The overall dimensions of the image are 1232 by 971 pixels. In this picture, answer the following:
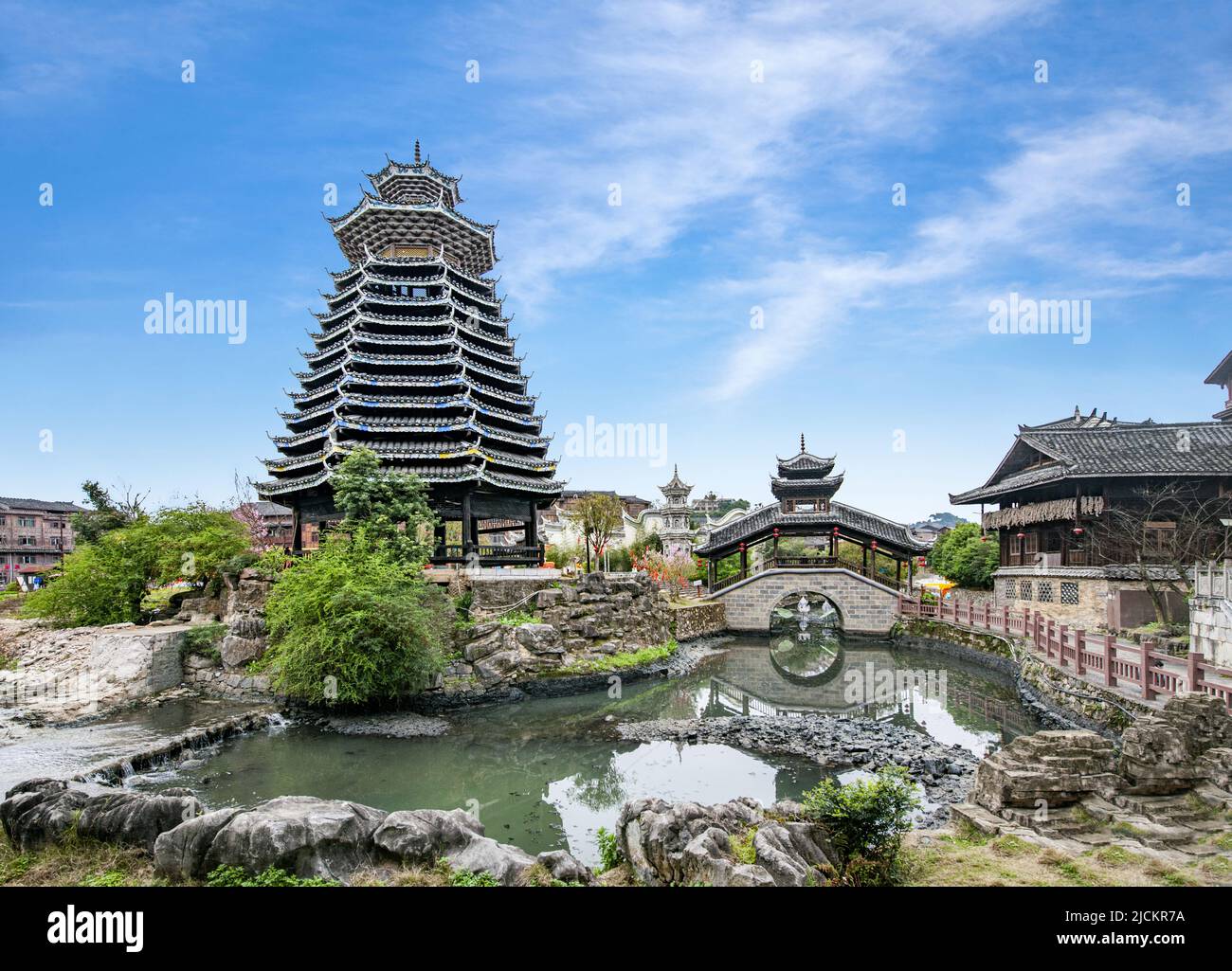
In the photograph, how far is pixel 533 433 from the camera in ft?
88.2

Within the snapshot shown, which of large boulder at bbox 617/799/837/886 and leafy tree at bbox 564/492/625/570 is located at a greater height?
leafy tree at bbox 564/492/625/570

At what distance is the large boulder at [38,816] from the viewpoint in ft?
23.1

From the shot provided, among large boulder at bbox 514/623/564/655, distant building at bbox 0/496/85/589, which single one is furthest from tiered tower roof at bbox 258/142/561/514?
distant building at bbox 0/496/85/589

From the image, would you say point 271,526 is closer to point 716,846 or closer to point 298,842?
point 298,842

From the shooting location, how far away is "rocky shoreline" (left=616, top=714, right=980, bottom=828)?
12258 millimetres

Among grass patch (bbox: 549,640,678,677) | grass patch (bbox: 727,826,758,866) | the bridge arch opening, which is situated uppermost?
grass patch (bbox: 727,826,758,866)

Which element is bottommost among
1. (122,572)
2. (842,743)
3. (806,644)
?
(806,644)

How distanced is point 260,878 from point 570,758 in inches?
346

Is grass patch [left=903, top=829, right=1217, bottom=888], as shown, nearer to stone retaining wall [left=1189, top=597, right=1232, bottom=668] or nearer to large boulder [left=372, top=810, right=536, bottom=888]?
large boulder [left=372, top=810, right=536, bottom=888]

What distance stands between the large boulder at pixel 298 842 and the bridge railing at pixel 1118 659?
38.2 ft

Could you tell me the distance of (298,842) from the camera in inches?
252

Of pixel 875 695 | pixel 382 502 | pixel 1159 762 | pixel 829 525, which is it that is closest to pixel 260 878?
pixel 1159 762

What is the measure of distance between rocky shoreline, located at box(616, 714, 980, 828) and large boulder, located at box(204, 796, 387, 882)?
896 centimetres

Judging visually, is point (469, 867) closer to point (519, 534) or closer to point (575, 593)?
point (575, 593)
